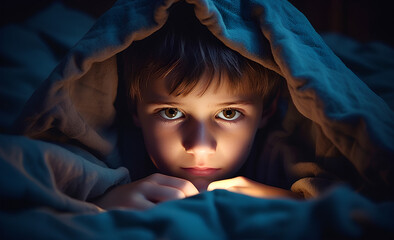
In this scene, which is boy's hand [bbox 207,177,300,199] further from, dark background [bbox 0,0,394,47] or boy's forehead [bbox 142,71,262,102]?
dark background [bbox 0,0,394,47]

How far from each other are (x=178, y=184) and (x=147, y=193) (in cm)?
6

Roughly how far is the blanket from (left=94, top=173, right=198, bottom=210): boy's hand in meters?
0.04

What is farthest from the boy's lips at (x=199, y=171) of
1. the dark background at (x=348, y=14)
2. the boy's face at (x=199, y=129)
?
the dark background at (x=348, y=14)

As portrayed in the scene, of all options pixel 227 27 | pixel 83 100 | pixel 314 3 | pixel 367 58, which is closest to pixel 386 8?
pixel 314 3

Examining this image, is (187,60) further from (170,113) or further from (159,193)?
(159,193)

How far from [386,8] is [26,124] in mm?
1408

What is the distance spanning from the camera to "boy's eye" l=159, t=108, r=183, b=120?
29.0 inches

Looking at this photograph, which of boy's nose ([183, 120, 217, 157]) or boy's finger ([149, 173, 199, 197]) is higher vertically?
boy's nose ([183, 120, 217, 157])

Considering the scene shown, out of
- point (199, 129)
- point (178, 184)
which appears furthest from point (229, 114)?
point (178, 184)

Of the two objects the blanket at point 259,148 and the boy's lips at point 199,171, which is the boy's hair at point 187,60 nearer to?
the blanket at point 259,148

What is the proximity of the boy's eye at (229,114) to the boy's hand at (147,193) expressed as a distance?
0.59 feet

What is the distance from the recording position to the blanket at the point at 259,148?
392mm

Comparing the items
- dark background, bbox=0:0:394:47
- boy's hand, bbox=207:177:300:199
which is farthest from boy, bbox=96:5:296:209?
dark background, bbox=0:0:394:47

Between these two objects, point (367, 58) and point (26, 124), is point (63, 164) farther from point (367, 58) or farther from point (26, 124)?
point (367, 58)
